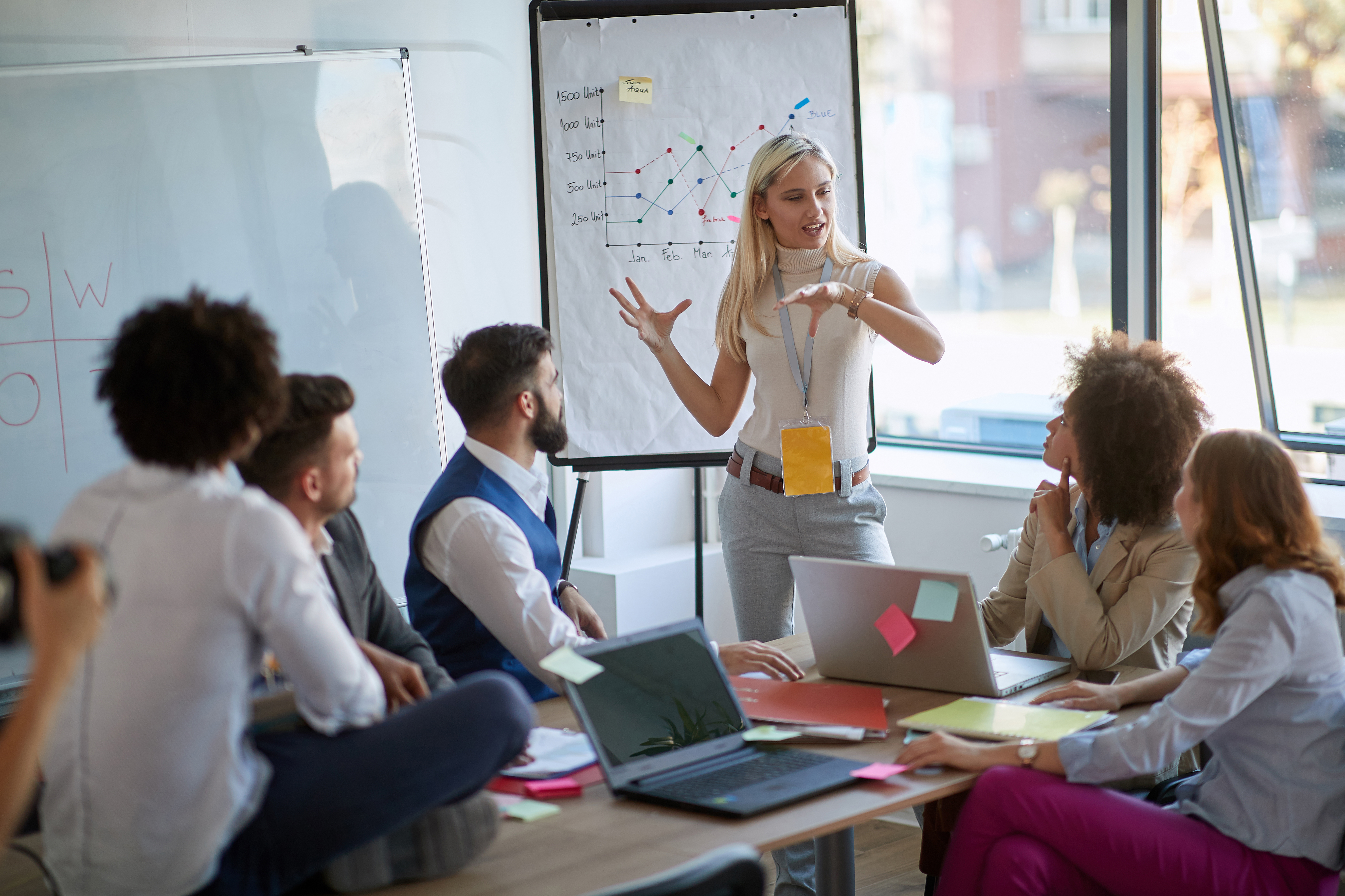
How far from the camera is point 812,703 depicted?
1.89m

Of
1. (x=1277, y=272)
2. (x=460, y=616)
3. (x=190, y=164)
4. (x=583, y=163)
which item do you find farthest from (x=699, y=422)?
(x=1277, y=272)

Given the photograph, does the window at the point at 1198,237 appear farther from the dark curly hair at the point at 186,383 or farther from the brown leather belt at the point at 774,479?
the dark curly hair at the point at 186,383

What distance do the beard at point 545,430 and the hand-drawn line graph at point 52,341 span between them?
3.57ft

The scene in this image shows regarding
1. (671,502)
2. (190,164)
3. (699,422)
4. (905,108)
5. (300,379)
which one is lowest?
(671,502)

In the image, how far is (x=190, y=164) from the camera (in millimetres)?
2814

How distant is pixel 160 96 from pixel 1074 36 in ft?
8.23

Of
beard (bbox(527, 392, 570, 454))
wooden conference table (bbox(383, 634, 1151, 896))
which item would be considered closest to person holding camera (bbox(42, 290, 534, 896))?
wooden conference table (bbox(383, 634, 1151, 896))

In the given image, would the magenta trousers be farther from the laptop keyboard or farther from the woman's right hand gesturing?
the woman's right hand gesturing

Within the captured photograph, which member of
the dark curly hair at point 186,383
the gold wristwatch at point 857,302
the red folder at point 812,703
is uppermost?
the gold wristwatch at point 857,302

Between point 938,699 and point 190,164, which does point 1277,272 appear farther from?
point 190,164

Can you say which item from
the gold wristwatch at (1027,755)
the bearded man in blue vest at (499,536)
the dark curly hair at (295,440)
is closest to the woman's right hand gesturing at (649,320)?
the bearded man in blue vest at (499,536)

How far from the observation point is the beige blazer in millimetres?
2072

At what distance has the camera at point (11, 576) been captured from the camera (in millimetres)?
842

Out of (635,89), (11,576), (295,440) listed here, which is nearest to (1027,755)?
(295,440)
